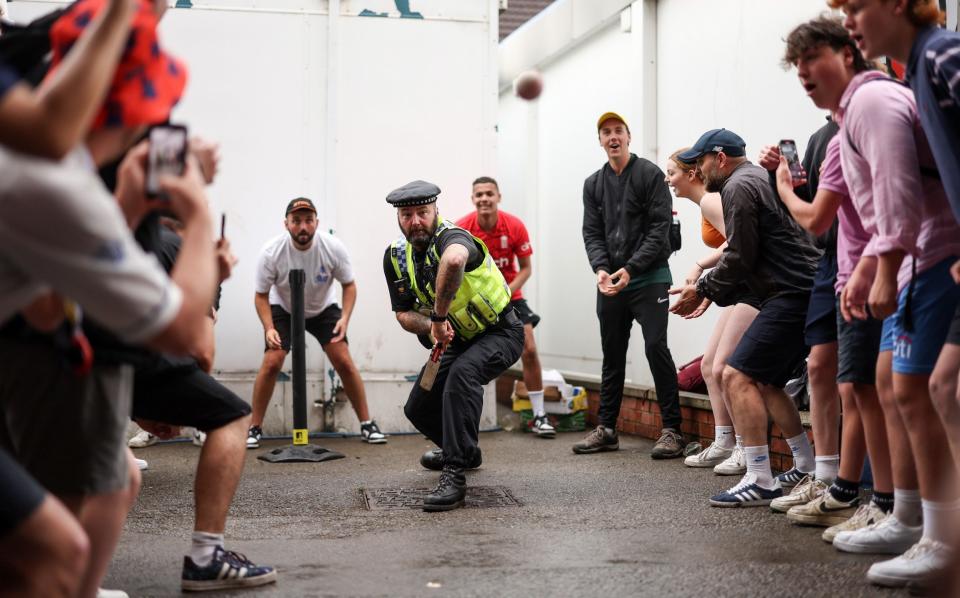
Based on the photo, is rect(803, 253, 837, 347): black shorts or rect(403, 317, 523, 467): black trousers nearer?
rect(803, 253, 837, 347): black shorts

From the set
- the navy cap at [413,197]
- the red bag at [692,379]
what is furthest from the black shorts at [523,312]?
the navy cap at [413,197]

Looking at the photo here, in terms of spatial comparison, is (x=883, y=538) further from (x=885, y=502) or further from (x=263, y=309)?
(x=263, y=309)

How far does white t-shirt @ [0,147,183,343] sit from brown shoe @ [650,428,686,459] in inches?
243

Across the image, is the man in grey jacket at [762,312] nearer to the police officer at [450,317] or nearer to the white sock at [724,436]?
the white sock at [724,436]

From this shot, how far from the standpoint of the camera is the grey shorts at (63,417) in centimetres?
278

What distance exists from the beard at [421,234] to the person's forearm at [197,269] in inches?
170

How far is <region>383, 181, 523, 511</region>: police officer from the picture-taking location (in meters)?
6.27

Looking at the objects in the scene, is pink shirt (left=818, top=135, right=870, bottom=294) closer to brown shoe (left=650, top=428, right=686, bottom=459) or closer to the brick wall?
the brick wall

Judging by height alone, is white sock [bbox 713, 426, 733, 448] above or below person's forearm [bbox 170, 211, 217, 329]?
below

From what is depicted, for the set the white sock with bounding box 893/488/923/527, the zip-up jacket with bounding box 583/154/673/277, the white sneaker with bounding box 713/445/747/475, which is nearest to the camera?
the white sock with bounding box 893/488/923/527

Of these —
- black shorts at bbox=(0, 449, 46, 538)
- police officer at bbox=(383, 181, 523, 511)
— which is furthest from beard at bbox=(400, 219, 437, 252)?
black shorts at bbox=(0, 449, 46, 538)

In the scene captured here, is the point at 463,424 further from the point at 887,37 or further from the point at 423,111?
the point at 423,111

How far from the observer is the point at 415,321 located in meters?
7.16

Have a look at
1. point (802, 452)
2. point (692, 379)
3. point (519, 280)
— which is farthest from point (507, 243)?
point (802, 452)
